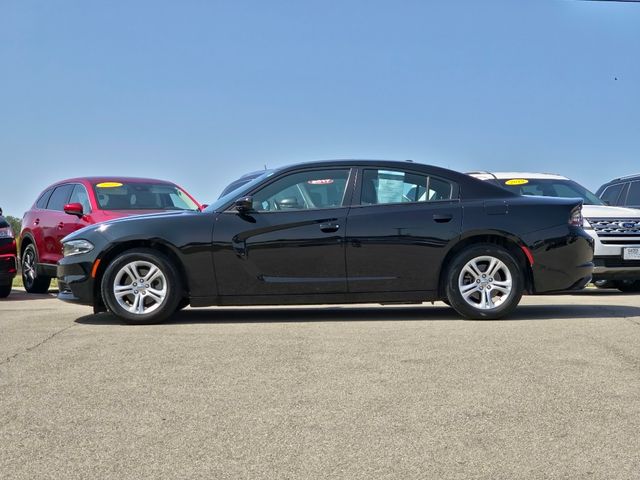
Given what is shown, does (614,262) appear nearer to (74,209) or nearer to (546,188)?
(546,188)

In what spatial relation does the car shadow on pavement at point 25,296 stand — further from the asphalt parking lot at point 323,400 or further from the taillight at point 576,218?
the taillight at point 576,218

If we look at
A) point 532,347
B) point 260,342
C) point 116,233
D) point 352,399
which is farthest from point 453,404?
point 116,233

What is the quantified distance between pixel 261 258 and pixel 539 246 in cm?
259

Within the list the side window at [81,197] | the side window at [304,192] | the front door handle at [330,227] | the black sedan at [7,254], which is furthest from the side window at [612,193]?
the black sedan at [7,254]

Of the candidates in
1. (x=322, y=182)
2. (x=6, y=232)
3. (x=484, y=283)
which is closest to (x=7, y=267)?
(x=6, y=232)

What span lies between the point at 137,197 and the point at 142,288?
14.8 ft

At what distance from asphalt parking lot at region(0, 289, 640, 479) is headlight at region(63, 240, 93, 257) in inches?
32.5

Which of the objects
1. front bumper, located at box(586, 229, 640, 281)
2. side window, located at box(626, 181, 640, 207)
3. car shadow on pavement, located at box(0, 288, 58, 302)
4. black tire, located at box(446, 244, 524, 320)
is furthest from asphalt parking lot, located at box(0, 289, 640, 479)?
side window, located at box(626, 181, 640, 207)

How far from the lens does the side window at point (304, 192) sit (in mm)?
7945

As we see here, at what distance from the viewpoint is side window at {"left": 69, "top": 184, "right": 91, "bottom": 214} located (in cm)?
1189

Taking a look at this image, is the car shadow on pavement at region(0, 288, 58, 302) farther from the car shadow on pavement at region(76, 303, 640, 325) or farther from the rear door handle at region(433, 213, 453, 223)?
the rear door handle at region(433, 213, 453, 223)

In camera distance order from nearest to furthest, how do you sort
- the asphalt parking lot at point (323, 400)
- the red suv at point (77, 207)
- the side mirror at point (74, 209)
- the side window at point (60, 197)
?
1. the asphalt parking lot at point (323, 400)
2. the side mirror at point (74, 209)
3. the red suv at point (77, 207)
4. the side window at point (60, 197)

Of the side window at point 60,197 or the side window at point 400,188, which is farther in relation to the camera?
the side window at point 60,197

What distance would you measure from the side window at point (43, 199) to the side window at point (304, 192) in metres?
6.56
